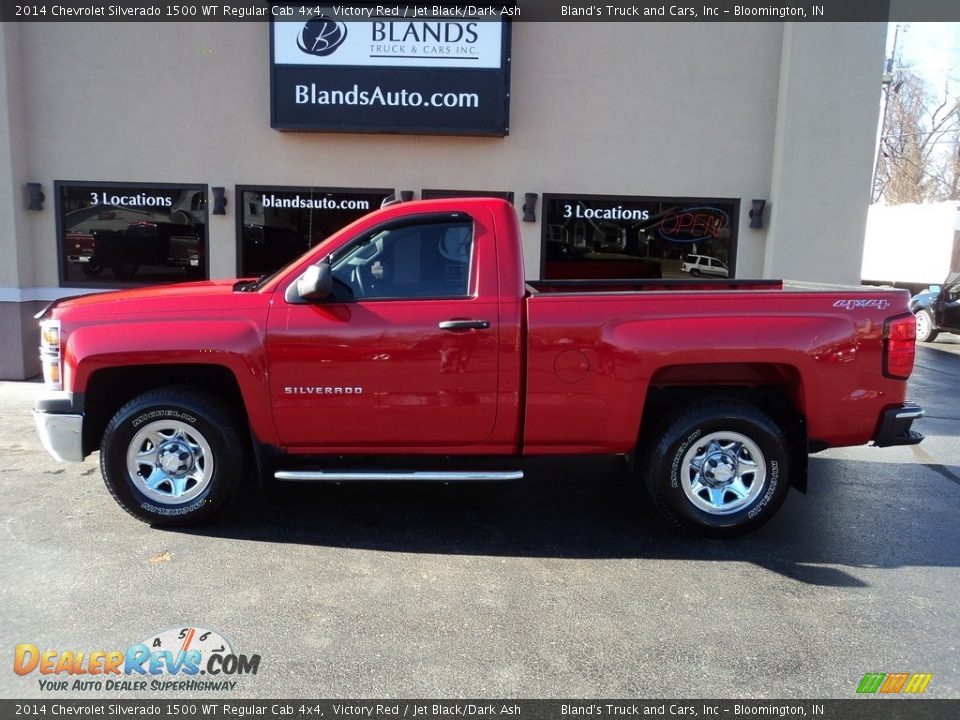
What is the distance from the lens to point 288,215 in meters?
9.12

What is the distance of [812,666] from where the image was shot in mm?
3305

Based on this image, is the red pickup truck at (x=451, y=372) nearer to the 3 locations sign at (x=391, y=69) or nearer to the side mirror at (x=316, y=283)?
the side mirror at (x=316, y=283)

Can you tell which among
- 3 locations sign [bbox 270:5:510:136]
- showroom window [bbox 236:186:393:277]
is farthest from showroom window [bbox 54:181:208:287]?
3 locations sign [bbox 270:5:510:136]

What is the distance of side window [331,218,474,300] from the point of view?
4531 millimetres

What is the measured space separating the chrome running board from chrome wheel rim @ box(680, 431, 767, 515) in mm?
1103

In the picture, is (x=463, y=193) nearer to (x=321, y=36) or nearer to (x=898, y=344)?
(x=321, y=36)

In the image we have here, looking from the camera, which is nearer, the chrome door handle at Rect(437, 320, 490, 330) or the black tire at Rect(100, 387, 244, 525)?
the chrome door handle at Rect(437, 320, 490, 330)

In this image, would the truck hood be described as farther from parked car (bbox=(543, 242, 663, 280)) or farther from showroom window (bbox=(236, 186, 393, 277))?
parked car (bbox=(543, 242, 663, 280))

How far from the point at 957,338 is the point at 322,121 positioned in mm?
15087

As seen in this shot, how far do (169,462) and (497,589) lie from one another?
221cm

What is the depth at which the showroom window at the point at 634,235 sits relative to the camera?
9.09 metres

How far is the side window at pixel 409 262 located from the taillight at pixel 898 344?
8.38 ft

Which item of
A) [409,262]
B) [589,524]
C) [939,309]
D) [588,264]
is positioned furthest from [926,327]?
[409,262]
